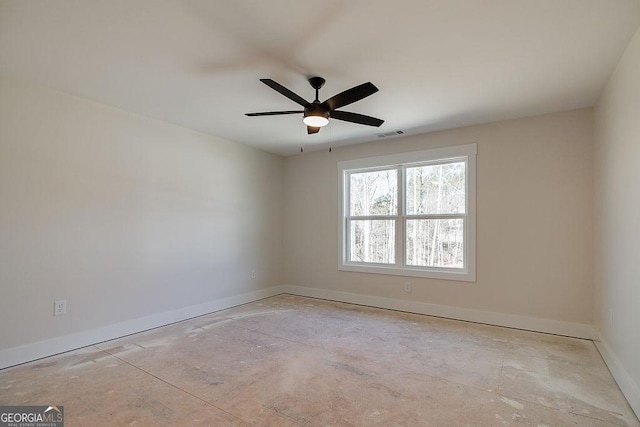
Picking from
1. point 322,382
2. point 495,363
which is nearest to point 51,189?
point 322,382

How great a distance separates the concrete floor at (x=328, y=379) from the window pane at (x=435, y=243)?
944 mm

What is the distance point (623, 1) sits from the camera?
74.2 inches

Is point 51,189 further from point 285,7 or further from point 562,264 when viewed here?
point 562,264

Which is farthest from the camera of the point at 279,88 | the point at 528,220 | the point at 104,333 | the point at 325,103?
the point at 528,220

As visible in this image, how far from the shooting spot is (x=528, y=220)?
382 cm

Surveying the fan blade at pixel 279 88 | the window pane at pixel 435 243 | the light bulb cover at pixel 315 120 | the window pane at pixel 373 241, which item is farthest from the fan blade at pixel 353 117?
the window pane at pixel 373 241

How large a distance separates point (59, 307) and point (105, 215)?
979 millimetres

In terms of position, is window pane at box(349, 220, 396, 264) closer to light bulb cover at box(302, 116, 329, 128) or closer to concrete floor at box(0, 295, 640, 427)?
concrete floor at box(0, 295, 640, 427)

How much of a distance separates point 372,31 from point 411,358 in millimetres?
2718

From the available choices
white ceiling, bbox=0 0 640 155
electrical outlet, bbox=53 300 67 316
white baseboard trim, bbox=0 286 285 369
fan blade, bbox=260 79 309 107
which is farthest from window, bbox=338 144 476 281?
electrical outlet, bbox=53 300 67 316

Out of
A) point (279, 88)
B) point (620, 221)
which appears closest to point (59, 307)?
point (279, 88)

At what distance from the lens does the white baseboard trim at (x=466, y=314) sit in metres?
3.56

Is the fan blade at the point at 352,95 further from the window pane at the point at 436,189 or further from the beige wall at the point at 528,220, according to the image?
the window pane at the point at 436,189

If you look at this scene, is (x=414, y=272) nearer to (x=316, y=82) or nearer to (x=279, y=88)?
(x=316, y=82)
